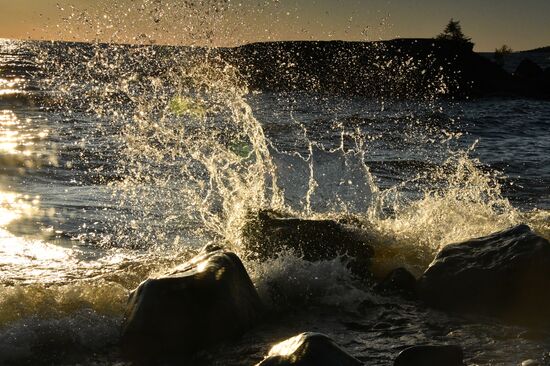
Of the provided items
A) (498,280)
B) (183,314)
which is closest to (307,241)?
(498,280)

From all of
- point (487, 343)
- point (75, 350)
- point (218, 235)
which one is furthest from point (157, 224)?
point (487, 343)

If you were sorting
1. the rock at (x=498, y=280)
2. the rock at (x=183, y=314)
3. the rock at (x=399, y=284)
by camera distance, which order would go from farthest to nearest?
the rock at (x=399, y=284)
the rock at (x=498, y=280)
the rock at (x=183, y=314)

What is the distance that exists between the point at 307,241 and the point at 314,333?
101 inches

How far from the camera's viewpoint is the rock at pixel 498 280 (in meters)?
5.18

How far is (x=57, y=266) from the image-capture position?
6.38 m

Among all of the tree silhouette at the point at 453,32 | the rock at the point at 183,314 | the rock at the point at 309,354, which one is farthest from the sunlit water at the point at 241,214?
the tree silhouette at the point at 453,32

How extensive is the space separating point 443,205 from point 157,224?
132 inches

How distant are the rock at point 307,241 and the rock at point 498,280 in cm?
77

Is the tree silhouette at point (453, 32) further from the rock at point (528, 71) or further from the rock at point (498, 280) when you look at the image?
the rock at point (498, 280)

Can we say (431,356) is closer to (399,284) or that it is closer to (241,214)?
(399,284)

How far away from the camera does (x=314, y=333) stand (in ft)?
12.5

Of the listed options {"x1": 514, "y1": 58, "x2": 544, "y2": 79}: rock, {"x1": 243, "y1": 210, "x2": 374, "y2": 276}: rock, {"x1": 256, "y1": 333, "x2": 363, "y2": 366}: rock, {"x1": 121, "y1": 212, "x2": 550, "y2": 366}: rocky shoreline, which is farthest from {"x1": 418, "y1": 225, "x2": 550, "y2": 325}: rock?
{"x1": 514, "y1": 58, "x2": 544, "y2": 79}: rock

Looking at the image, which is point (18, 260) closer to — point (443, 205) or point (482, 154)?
point (443, 205)

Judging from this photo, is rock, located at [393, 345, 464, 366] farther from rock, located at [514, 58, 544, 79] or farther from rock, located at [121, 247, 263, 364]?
rock, located at [514, 58, 544, 79]
